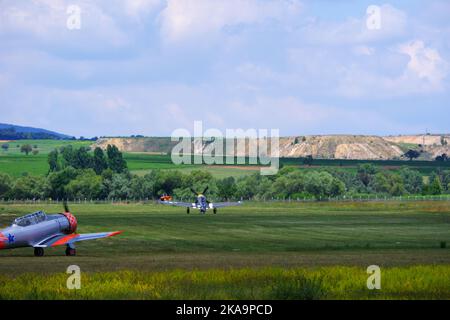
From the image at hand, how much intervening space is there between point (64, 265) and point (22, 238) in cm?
519

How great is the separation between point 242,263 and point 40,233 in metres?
10.3

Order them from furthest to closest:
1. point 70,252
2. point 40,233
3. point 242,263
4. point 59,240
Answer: point 70,252 → point 59,240 → point 40,233 → point 242,263

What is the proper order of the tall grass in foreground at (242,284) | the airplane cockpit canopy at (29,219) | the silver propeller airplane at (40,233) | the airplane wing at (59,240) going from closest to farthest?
1. the tall grass in foreground at (242,284)
2. the silver propeller airplane at (40,233)
3. the airplane cockpit canopy at (29,219)
4. the airplane wing at (59,240)

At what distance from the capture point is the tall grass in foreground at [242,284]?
2902cm

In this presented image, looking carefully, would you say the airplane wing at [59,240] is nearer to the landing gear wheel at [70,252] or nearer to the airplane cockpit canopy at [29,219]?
the landing gear wheel at [70,252]

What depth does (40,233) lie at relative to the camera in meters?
45.1

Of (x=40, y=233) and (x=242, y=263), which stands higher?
(x=40, y=233)

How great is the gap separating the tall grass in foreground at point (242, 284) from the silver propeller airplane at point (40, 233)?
971 cm

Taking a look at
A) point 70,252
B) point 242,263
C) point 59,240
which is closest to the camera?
point 242,263

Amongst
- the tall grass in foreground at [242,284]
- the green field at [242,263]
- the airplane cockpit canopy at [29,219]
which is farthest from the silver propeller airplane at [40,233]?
the tall grass in foreground at [242,284]

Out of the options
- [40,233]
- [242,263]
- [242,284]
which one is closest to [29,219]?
[40,233]

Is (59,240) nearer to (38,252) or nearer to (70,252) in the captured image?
(70,252)
